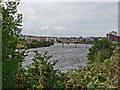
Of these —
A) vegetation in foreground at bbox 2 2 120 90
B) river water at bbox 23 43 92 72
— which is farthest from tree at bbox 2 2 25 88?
river water at bbox 23 43 92 72

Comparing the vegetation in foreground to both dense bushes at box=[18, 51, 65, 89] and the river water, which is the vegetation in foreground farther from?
the river water

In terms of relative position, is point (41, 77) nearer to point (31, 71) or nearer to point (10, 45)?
point (31, 71)

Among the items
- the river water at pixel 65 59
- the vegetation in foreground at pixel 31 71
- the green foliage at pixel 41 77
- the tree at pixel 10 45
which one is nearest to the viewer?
the tree at pixel 10 45

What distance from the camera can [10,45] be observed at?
→ 1729 mm

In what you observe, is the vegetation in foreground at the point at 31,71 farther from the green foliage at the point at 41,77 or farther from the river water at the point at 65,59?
the river water at the point at 65,59

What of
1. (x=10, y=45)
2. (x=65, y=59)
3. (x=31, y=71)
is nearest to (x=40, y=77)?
(x=31, y=71)

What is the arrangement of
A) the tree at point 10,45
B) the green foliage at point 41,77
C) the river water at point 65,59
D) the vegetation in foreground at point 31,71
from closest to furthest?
the tree at point 10,45 → the vegetation in foreground at point 31,71 → the green foliage at point 41,77 → the river water at point 65,59

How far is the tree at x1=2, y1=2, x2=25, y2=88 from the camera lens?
58.5 inches

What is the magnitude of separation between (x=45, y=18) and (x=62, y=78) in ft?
3.46

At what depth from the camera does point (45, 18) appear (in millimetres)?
2480

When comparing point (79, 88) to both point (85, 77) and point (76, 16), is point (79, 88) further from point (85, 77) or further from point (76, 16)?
point (76, 16)

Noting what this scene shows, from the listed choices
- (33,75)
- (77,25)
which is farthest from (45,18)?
(33,75)

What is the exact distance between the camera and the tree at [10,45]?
58.5 inches

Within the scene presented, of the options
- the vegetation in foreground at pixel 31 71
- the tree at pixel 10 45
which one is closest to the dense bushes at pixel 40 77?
the vegetation in foreground at pixel 31 71
